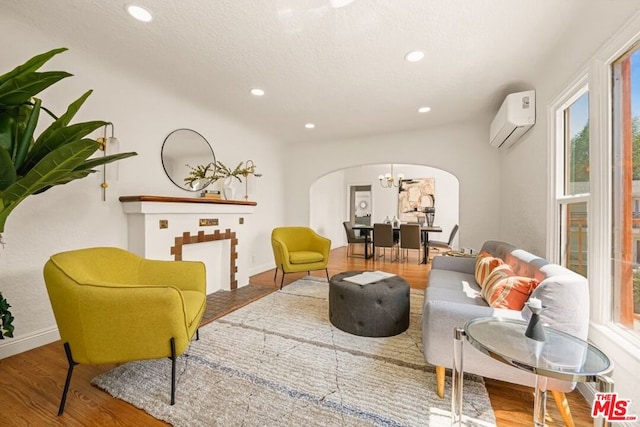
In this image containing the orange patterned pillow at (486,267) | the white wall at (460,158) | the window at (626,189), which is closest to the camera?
the window at (626,189)

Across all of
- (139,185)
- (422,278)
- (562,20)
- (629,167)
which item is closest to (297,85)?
(139,185)

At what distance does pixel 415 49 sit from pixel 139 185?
3038 mm

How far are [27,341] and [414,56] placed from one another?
3952mm

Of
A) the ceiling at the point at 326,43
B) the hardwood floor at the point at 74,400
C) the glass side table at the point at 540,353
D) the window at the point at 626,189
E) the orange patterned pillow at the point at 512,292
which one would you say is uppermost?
the ceiling at the point at 326,43

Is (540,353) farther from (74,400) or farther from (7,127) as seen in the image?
(7,127)

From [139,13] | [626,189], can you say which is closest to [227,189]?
[139,13]

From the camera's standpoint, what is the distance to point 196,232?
3184 mm

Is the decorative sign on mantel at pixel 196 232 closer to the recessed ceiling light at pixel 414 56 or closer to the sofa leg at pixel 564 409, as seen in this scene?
the recessed ceiling light at pixel 414 56

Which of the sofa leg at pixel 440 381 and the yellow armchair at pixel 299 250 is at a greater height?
the yellow armchair at pixel 299 250

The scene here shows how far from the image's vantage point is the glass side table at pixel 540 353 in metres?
0.95

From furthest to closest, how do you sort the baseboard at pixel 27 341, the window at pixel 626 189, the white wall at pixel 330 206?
the white wall at pixel 330 206 → the baseboard at pixel 27 341 → the window at pixel 626 189

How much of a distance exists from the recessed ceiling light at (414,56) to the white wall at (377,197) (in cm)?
458

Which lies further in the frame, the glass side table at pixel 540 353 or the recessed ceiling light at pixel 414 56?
the recessed ceiling light at pixel 414 56

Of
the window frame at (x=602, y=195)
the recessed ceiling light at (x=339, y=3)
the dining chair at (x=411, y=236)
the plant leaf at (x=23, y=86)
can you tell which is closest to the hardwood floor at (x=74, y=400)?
the window frame at (x=602, y=195)
